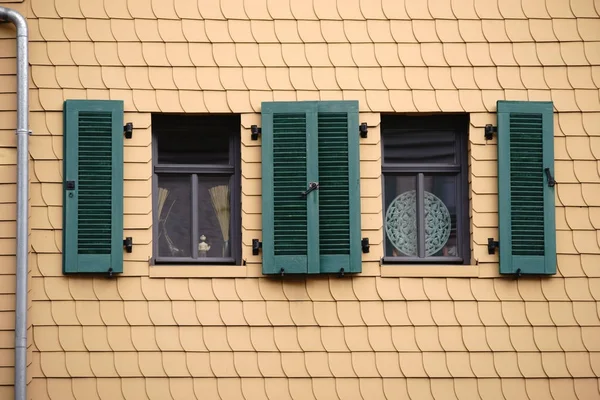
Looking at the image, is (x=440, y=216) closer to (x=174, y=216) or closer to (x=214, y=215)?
(x=214, y=215)

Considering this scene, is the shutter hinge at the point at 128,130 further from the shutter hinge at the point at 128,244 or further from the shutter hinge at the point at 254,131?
the shutter hinge at the point at 254,131

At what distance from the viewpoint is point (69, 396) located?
9.98 metres

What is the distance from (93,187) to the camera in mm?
10086

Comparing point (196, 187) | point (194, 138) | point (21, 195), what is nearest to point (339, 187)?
point (196, 187)

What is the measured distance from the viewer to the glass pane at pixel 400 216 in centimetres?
1045

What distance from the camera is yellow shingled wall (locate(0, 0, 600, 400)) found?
10.0 meters

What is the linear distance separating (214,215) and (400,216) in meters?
1.70

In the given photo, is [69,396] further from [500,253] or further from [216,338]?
[500,253]

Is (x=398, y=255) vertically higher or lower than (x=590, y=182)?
lower

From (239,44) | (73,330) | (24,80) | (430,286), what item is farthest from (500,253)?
(24,80)

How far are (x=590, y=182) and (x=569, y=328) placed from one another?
132 centimetres

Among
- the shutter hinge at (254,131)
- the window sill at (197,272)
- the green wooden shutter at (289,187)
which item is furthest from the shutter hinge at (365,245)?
the shutter hinge at (254,131)

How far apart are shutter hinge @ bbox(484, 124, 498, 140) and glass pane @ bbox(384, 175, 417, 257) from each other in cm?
77

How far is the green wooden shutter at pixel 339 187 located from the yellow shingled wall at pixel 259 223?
15 centimetres
